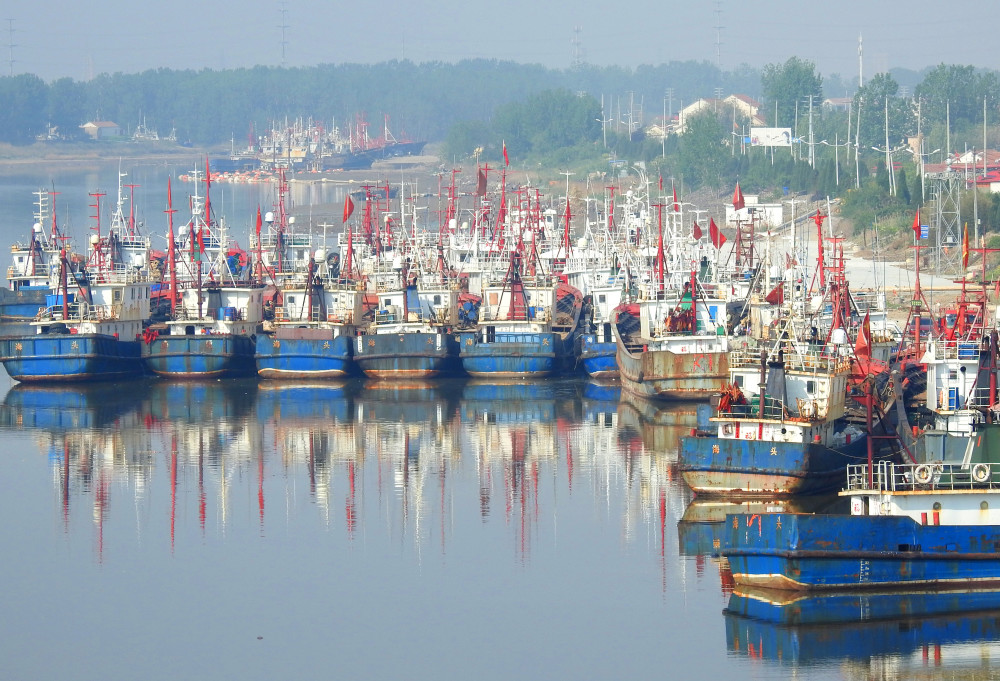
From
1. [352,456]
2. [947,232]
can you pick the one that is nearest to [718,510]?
[352,456]

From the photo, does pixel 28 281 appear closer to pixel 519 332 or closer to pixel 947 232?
pixel 519 332

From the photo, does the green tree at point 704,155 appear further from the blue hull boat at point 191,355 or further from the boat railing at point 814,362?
the boat railing at point 814,362

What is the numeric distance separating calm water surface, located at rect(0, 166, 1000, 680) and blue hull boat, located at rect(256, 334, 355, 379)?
3470mm

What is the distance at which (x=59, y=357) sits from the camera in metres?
61.1

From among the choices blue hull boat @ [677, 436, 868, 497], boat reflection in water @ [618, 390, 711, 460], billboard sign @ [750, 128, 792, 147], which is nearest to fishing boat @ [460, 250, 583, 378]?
boat reflection in water @ [618, 390, 711, 460]

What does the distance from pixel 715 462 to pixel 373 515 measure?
27.8 feet

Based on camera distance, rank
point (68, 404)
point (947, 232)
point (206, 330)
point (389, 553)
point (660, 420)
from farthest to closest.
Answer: point (947, 232)
point (206, 330)
point (68, 404)
point (660, 420)
point (389, 553)

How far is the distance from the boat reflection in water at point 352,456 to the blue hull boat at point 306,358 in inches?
23.8

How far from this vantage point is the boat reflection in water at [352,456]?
137 ft

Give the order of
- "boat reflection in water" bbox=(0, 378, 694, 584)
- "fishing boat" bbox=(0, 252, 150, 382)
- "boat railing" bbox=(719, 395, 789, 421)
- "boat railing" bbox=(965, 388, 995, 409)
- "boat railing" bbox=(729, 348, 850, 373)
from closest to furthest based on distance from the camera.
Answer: "boat railing" bbox=(965, 388, 995, 409) < "boat railing" bbox=(719, 395, 789, 421) < "boat reflection in water" bbox=(0, 378, 694, 584) < "boat railing" bbox=(729, 348, 850, 373) < "fishing boat" bbox=(0, 252, 150, 382)

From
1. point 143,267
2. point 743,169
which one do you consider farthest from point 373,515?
point 743,169

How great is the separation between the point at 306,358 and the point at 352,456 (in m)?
13.5

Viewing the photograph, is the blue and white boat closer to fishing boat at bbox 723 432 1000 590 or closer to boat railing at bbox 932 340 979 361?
boat railing at bbox 932 340 979 361

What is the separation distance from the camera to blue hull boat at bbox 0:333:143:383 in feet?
201
